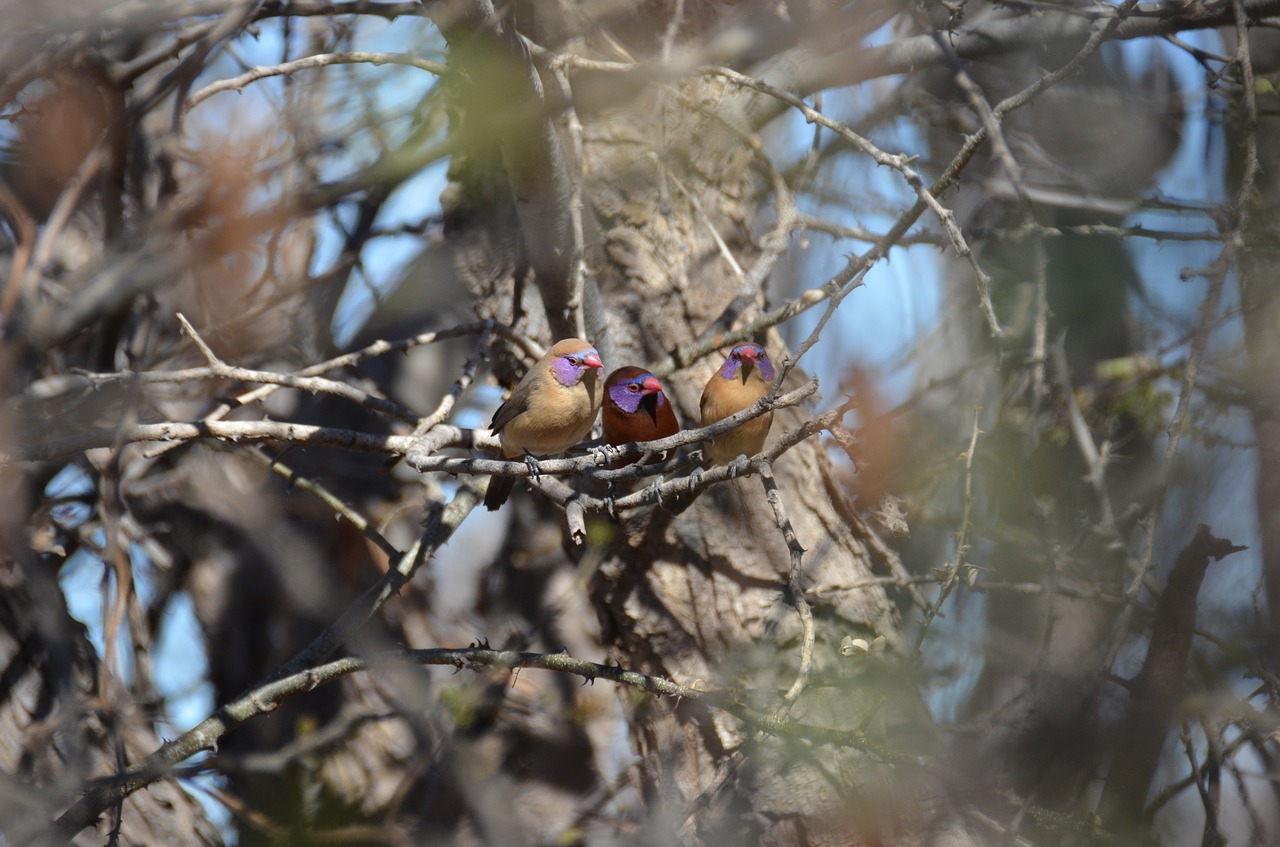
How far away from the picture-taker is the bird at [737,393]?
3742mm

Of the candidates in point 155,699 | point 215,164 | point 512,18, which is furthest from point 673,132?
point 155,699

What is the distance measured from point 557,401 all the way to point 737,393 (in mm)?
708

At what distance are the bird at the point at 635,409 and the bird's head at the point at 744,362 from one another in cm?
29

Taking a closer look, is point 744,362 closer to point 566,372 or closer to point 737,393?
point 737,393

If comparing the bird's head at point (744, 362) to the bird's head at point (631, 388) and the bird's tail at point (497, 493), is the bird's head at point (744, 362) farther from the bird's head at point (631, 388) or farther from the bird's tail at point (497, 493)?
the bird's tail at point (497, 493)

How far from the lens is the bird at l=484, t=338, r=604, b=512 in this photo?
3.83 m

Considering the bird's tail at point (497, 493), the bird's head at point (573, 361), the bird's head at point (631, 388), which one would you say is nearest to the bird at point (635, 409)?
the bird's head at point (631, 388)

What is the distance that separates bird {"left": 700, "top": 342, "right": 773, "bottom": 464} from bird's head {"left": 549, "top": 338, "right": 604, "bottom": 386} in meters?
0.47

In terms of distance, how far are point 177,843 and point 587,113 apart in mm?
3568

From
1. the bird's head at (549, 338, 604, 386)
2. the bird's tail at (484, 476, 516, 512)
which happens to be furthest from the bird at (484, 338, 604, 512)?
the bird's tail at (484, 476, 516, 512)

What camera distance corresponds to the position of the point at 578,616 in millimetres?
5250

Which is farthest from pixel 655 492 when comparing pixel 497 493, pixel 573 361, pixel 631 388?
pixel 497 493

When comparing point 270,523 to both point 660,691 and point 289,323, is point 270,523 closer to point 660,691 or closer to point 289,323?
point 289,323

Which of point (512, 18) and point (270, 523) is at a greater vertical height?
point (512, 18)
